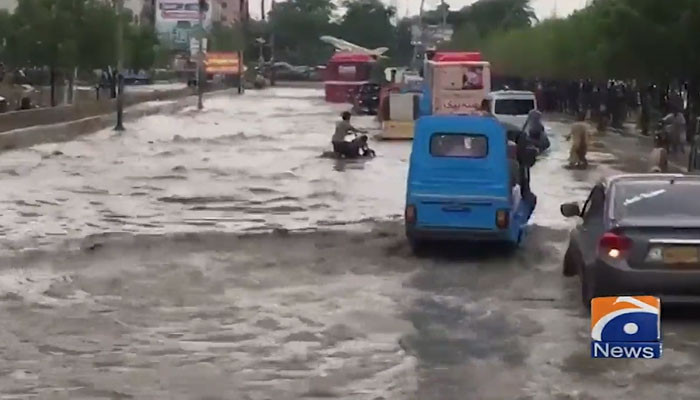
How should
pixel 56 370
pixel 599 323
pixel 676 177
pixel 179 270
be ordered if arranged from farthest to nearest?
1. pixel 179 270
2. pixel 676 177
3. pixel 56 370
4. pixel 599 323

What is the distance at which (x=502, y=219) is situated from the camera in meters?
17.0

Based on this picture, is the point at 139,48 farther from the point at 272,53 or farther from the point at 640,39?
the point at 272,53

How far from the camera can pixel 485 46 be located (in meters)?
103

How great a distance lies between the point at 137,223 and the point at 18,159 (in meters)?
15.2

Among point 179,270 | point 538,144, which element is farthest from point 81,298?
point 538,144

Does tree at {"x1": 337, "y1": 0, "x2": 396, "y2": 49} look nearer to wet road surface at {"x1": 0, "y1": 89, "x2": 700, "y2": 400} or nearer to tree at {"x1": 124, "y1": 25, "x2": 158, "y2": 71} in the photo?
tree at {"x1": 124, "y1": 25, "x2": 158, "y2": 71}

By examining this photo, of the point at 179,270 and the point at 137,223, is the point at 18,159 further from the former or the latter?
the point at 179,270

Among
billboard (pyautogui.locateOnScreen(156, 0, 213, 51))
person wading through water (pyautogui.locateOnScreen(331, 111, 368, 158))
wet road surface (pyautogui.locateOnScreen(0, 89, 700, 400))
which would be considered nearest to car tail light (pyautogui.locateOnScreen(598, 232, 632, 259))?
wet road surface (pyautogui.locateOnScreen(0, 89, 700, 400))

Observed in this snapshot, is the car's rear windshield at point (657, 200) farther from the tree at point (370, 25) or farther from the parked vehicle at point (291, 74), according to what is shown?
the tree at point (370, 25)

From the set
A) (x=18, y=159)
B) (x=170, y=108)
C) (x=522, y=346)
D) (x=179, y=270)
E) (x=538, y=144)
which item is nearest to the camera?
(x=522, y=346)

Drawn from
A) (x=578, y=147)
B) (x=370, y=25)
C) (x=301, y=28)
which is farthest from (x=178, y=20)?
(x=578, y=147)

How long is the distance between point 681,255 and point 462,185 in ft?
18.3

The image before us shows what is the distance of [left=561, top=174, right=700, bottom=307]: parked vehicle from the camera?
1196cm

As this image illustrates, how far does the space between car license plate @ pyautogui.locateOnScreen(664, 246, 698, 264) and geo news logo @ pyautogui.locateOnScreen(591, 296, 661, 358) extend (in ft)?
14.9
